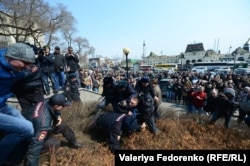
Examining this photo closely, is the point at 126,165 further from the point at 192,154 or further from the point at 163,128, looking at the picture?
the point at 163,128

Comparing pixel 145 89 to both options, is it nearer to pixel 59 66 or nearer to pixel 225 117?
pixel 225 117

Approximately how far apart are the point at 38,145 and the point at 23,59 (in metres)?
1.30

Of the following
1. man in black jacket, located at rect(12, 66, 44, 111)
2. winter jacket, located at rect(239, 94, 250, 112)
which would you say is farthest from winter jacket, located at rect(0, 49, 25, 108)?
winter jacket, located at rect(239, 94, 250, 112)

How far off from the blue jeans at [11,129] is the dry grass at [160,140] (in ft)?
2.40

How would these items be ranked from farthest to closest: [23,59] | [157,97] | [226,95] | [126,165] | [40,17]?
[40,17] → [157,97] → [226,95] → [126,165] → [23,59]

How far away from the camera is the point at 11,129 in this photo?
122 inches

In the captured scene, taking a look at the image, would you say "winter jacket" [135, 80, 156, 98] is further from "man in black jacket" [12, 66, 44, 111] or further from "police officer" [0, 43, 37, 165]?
"police officer" [0, 43, 37, 165]

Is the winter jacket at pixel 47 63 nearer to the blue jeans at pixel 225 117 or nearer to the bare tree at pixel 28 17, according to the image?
the blue jeans at pixel 225 117

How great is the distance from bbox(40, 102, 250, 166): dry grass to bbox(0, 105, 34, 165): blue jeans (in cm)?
73

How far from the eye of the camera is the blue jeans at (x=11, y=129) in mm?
3057

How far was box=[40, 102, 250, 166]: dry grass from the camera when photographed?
13.1 ft

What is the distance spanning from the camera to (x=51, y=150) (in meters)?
4.11

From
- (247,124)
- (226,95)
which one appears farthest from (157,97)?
(247,124)
